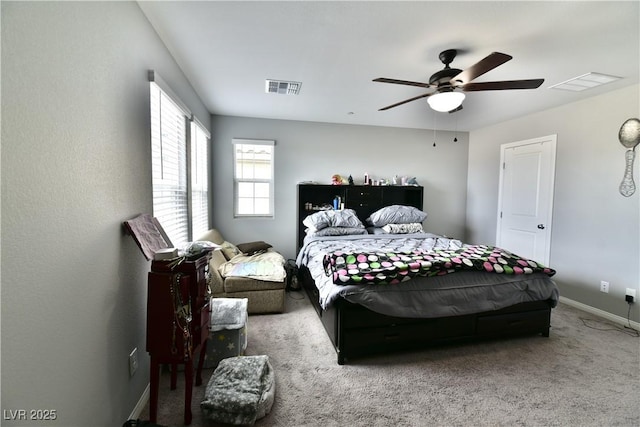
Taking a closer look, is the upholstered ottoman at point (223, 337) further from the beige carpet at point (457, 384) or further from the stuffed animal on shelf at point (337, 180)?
the stuffed animal on shelf at point (337, 180)

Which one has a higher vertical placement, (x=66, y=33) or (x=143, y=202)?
(x=66, y=33)

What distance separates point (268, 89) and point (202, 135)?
3.75ft

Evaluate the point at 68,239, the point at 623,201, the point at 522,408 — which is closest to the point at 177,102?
the point at 68,239

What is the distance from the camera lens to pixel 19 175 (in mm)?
836

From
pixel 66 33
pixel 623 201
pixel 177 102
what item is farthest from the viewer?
pixel 623 201

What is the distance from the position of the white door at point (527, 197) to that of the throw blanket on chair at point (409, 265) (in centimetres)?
163

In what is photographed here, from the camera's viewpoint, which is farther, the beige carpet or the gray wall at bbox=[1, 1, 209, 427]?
the beige carpet

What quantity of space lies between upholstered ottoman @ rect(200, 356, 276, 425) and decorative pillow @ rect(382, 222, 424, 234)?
8.99 ft

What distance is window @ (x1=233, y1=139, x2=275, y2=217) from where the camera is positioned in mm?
4246

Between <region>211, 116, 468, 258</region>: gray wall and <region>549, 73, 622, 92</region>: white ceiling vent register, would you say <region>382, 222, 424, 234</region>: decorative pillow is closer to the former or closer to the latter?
<region>211, 116, 468, 258</region>: gray wall

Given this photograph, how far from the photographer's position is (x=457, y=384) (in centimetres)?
194

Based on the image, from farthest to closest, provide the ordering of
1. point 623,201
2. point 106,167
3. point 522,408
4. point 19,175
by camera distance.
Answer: point 623,201
point 522,408
point 106,167
point 19,175

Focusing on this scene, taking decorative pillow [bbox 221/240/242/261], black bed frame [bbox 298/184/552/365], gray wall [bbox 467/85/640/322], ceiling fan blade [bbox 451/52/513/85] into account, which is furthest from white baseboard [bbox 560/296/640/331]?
decorative pillow [bbox 221/240/242/261]

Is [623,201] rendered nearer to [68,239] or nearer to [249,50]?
[249,50]
